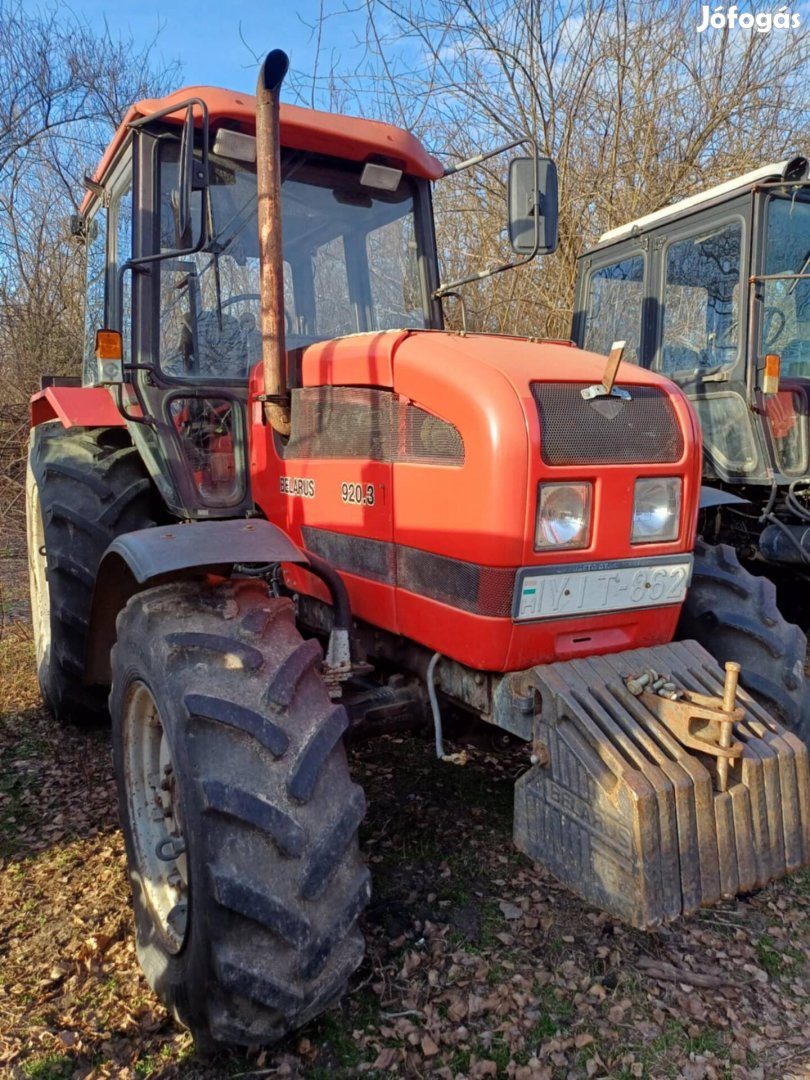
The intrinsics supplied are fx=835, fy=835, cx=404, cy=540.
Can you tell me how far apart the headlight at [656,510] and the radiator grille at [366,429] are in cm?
53

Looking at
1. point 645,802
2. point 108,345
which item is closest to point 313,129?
point 108,345

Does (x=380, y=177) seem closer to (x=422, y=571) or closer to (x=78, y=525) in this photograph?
(x=422, y=571)

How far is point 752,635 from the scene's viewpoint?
2.79 meters

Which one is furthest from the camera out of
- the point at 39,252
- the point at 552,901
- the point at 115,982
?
the point at 39,252

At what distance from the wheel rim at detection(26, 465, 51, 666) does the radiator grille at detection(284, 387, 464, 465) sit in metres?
1.95

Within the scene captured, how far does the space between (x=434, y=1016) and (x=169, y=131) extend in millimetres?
2974

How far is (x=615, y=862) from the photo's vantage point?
2.04 metres

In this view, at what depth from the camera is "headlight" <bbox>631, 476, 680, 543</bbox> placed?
2.32 m

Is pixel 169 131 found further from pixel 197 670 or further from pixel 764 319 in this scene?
pixel 764 319

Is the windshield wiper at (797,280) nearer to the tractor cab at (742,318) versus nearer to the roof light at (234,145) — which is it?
the tractor cab at (742,318)

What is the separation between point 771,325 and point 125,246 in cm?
363

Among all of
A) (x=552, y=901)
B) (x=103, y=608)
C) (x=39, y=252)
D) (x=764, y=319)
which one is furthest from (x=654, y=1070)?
(x=39, y=252)

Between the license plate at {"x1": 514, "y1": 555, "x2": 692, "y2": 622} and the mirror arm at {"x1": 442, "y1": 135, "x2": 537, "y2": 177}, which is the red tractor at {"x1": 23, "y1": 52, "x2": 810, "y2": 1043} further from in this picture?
the mirror arm at {"x1": 442, "y1": 135, "x2": 537, "y2": 177}

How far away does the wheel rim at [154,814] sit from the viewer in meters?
2.18
